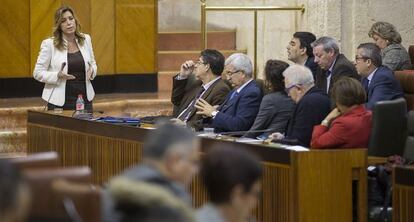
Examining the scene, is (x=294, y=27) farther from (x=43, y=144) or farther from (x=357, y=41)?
(x=43, y=144)

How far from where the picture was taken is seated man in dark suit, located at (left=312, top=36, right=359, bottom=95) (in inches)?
360

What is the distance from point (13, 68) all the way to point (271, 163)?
6.16m

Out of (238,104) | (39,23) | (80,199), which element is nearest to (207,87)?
(238,104)

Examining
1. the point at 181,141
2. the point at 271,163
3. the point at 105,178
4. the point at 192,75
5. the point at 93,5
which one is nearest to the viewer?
the point at 181,141

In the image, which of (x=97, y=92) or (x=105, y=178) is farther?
(x=97, y=92)

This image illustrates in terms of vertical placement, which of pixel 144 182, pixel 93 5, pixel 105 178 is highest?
pixel 93 5

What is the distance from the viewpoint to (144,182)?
13.3ft

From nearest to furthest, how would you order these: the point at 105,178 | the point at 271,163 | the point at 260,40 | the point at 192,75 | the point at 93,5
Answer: the point at 271,163 < the point at 105,178 < the point at 192,75 < the point at 93,5 < the point at 260,40

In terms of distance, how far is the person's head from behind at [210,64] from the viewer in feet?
30.4

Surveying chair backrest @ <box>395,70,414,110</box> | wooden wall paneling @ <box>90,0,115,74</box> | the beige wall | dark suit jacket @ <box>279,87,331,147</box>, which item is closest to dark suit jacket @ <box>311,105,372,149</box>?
dark suit jacket @ <box>279,87,331,147</box>

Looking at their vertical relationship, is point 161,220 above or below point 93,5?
below

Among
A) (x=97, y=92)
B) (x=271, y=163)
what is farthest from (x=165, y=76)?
(x=271, y=163)

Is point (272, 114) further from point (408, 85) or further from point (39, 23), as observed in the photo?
point (39, 23)

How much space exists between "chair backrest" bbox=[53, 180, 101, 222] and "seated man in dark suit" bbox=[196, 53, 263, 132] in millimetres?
4538
